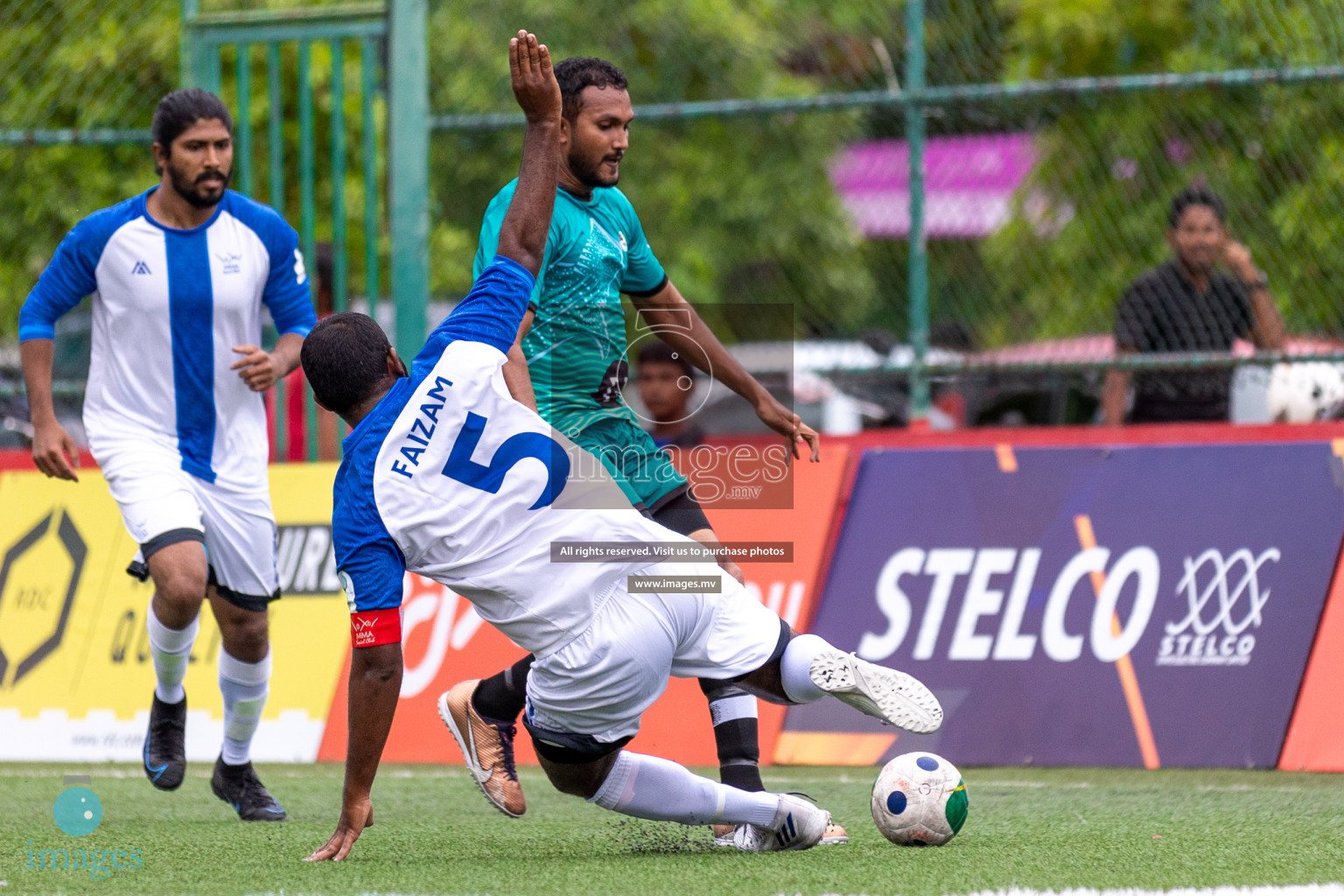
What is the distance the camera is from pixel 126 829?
494 cm

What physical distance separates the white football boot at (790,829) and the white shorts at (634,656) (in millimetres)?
406

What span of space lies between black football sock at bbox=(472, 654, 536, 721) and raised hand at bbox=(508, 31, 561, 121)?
159 centimetres

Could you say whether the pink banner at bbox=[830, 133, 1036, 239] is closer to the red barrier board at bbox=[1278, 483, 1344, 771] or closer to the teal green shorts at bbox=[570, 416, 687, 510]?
the red barrier board at bbox=[1278, 483, 1344, 771]

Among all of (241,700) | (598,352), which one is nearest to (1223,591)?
(598,352)

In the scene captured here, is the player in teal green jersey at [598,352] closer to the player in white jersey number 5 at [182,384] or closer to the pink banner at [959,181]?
the player in white jersey number 5 at [182,384]

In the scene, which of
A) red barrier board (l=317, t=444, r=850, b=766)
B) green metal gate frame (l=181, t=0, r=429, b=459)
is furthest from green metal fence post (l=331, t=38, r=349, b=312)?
red barrier board (l=317, t=444, r=850, b=766)

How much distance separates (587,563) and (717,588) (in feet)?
1.31

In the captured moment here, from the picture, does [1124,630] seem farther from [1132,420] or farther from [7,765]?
[7,765]

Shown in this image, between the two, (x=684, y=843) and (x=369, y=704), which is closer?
(x=369, y=704)

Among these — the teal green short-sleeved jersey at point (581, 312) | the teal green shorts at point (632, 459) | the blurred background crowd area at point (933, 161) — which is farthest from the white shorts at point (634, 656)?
the blurred background crowd area at point (933, 161)

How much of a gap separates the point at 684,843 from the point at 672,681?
2185 millimetres

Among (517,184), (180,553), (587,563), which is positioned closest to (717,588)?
(587,563)

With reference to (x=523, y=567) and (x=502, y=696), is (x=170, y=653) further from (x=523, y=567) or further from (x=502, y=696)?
(x=523, y=567)

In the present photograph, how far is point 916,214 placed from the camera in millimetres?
7746
